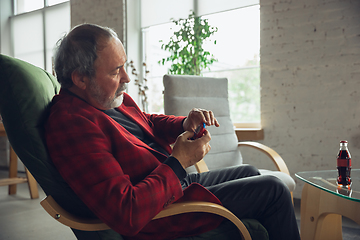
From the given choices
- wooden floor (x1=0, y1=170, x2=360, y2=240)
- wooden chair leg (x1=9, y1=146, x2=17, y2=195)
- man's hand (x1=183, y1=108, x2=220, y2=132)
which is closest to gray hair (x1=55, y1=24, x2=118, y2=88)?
man's hand (x1=183, y1=108, x2=220, y2=132)

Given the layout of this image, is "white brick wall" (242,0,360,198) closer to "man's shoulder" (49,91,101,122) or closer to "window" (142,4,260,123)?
"window" (142,4,260,123)

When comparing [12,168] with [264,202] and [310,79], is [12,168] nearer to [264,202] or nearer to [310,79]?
[264,202]

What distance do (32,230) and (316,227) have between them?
6.55ft

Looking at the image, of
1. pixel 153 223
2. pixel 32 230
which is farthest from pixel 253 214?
pixel 32 230

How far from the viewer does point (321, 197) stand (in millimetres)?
1513

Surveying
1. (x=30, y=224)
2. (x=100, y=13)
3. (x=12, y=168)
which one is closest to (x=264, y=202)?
(x=30, y=224)

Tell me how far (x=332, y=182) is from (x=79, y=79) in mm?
1136

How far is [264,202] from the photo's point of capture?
43.9 inches

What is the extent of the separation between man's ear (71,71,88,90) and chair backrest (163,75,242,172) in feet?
3.83

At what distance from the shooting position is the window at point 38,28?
4668 millimetres

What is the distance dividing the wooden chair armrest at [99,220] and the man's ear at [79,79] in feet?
1.33

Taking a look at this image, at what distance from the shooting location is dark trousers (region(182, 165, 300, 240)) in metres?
1.09

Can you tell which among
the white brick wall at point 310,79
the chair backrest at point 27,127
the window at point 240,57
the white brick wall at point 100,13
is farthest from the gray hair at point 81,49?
the white brick wall at point 100,13

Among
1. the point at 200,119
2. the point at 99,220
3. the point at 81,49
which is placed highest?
the point at 81,49
